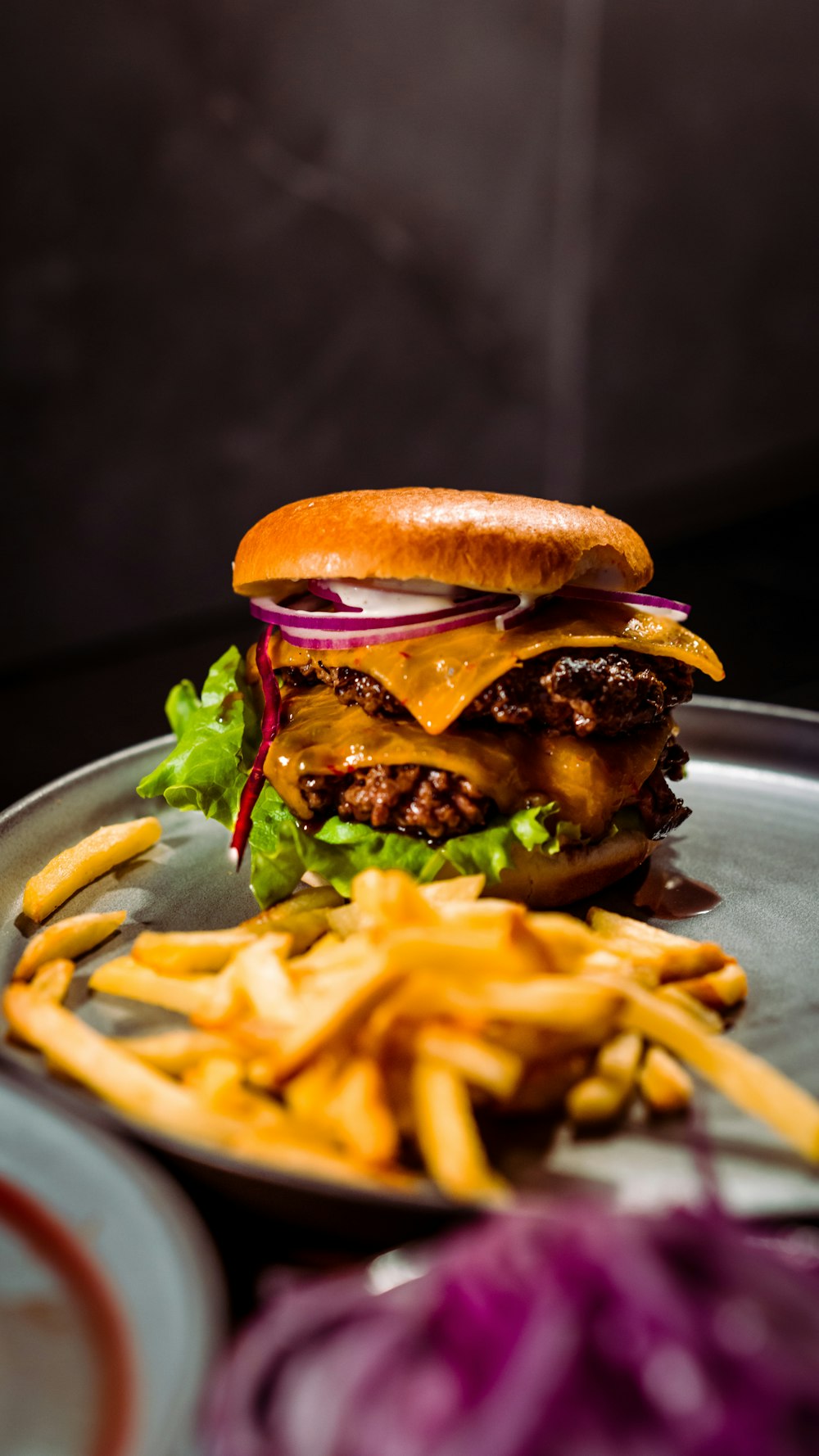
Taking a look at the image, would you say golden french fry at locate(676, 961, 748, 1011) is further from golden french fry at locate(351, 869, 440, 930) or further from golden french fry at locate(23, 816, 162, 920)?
golden french fry at locate(23, 816, 162, 920)

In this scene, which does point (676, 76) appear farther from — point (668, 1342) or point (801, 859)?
point (668, 1342)

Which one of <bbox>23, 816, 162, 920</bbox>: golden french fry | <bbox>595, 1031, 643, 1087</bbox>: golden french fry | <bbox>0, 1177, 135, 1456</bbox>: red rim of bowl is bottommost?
<bbox>23, 816, 162, 920</bbox>: golden french fry

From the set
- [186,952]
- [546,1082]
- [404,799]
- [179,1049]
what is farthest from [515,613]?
[179,1049]

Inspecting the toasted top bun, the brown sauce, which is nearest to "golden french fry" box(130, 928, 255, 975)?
the toasted top bun

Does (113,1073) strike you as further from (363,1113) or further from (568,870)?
(568,870)

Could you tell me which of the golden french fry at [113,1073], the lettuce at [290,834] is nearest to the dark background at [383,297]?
the lettuce at [290,834]
